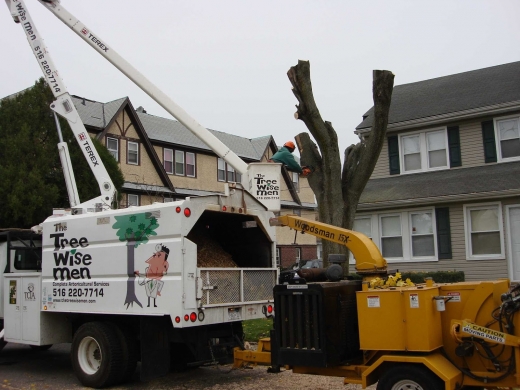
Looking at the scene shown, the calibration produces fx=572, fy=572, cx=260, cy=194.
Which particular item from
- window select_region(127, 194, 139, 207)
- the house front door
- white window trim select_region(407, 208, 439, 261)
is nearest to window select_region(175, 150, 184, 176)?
window select_region(127, 194, 139, 207)

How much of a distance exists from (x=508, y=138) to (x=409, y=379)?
13.8 metres

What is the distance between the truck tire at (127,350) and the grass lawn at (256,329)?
3.31m

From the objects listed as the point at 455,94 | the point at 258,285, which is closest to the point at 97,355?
the point at 258,285

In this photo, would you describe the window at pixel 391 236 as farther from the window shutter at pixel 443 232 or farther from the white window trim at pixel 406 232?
the window shutter at pixel 443 232

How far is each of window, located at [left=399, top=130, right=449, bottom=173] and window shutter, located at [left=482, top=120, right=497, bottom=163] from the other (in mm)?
1219

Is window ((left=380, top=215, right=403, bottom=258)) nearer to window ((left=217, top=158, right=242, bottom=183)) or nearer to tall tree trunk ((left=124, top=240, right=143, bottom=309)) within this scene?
tall tree trunk ((left=124, top=240, right=143, bottom=309))

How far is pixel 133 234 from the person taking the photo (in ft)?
25.8

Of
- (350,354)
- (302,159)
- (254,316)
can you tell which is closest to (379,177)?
(302,159)

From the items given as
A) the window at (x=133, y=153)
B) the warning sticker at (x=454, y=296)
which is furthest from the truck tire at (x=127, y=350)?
the window at (x=133, y=153)

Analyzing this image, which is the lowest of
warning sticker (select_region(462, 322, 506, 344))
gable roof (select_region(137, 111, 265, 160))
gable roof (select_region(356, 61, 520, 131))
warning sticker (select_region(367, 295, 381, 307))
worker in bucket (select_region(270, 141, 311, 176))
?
warning sticker (select_region(462, 322, 506, 344))

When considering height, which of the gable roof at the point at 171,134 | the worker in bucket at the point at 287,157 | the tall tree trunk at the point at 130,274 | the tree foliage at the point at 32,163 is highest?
the gable roof at the point at 171,134

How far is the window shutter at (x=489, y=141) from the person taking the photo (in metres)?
17.8

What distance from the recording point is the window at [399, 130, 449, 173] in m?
18.8

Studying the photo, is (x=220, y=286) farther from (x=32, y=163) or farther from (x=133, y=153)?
(x=133, y=153)
